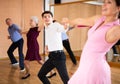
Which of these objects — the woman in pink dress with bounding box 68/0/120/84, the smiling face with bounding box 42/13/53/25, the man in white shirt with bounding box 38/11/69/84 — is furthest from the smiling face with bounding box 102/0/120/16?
the smiling face with bounding box 42/13/53/25

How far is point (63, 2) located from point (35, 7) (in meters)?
1.21

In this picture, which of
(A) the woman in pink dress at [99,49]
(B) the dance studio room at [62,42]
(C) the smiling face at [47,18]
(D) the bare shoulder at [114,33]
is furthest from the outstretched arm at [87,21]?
(C) the smiling face at [47,18]

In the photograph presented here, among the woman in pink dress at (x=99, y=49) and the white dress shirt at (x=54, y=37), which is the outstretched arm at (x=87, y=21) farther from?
the white dress shirt at (x=54, y=37)

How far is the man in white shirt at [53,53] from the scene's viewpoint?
3.07 meters

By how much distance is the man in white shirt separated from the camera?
10.1 ft

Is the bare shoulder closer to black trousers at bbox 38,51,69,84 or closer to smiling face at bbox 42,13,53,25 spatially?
black trousers at bbox 38,51,69,84

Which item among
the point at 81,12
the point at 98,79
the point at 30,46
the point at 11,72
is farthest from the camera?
the point at 81,12

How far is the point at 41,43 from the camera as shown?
929 cm

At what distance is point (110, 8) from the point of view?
1.46m

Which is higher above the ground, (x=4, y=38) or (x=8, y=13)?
(x=8, y=13)

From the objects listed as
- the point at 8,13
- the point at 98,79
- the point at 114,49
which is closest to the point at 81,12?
the point at 114,49

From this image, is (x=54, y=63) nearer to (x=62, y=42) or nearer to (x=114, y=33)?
(x=114, y=33)

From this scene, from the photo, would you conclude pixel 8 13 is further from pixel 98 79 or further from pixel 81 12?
pixel 98 79

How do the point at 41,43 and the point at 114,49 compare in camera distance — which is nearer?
the point at 114,49
